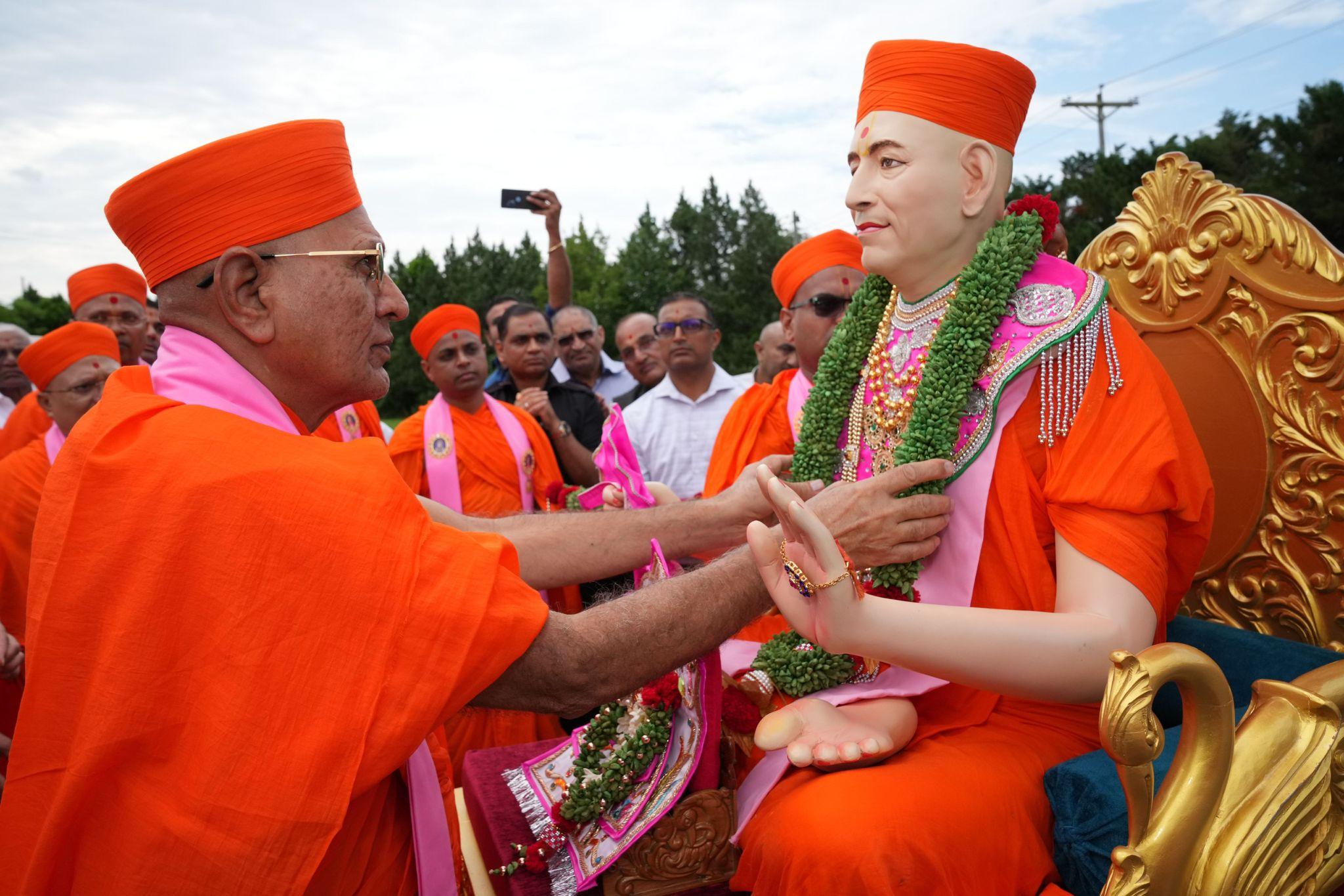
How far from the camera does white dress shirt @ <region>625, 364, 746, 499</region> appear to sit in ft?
19.7

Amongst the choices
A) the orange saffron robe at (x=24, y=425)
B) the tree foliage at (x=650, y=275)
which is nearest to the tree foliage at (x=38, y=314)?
the tree foliage at (x=650, y=275)

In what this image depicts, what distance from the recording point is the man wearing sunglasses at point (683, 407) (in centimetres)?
603

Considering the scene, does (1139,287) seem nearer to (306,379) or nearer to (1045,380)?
(1045,380)

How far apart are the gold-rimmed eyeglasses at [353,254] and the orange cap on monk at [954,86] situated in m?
1.24

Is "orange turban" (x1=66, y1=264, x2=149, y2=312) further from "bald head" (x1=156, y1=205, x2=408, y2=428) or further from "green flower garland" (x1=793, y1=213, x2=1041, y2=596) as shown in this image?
"green flower garland" (x1=793, y1=213, x2=1041, y2=596)

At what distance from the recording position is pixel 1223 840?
5.54ft

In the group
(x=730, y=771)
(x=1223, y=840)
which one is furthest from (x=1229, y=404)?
(x=730, y=771)

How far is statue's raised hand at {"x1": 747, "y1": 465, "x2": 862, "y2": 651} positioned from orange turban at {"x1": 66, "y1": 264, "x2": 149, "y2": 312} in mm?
5676

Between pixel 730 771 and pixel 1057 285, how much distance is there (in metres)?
1.40

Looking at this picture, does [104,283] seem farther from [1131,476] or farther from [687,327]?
[1131,476]

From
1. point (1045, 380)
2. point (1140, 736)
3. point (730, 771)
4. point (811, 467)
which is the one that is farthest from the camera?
point (811, 467)

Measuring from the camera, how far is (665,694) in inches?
87.4

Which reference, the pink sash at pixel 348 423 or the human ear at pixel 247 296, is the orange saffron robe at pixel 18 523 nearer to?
the pink sash at pixel 348 423

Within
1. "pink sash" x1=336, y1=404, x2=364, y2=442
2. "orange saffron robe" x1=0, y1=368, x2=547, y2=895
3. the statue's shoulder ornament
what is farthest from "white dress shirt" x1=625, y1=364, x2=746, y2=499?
"orange saffron robe" x1=0, y1=368, x2=547, y2=895
